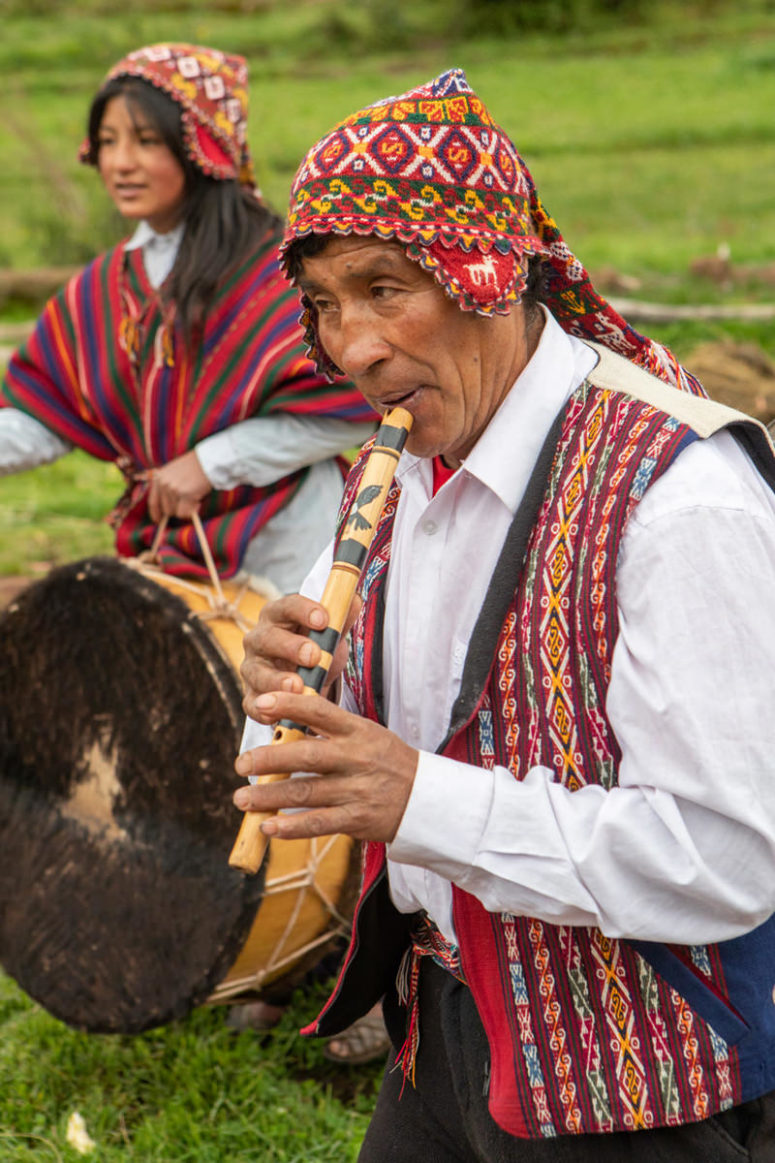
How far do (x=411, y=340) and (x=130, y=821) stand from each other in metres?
1.87

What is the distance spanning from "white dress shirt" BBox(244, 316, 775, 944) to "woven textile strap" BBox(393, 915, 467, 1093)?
382 millimetres

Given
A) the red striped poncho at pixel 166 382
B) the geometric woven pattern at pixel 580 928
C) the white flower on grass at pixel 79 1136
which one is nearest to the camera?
the geometric woven pattern at pixel 580 928

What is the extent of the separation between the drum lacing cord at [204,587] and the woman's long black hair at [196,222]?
1.50 feet

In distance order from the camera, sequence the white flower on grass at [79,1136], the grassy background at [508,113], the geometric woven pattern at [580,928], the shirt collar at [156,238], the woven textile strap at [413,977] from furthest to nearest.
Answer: the grassy background at [508,113], the shirt collar at [156,238], the white flower on grass at [79,1136], the woven textile strap at [413,977], the geometric woven pattern at [580,928]

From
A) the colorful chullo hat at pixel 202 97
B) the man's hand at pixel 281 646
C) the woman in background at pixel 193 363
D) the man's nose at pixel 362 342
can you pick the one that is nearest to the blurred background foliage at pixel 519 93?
the colorful chullo hat at pixel 202 97

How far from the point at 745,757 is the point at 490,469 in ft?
1.51

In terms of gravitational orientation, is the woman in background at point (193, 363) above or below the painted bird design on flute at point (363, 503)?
below

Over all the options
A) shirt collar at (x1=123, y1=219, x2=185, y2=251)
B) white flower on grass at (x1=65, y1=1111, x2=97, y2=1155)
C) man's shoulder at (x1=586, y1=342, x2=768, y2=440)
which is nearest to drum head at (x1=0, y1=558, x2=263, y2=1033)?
white flower on grass at (x1=65, y1=1111, x2=97, y2=1155)

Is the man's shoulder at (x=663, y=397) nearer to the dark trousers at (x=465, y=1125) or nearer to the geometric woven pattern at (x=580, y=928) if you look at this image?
the geometric woven pattern at (x=580, y=928)

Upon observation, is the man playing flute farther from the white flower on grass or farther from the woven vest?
the white flower on grass

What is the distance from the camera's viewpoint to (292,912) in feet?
10.1

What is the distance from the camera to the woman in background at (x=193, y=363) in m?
3.24

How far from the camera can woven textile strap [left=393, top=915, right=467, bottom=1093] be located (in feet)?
6.04

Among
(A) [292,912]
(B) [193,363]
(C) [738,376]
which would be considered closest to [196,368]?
(B) [193,363]
